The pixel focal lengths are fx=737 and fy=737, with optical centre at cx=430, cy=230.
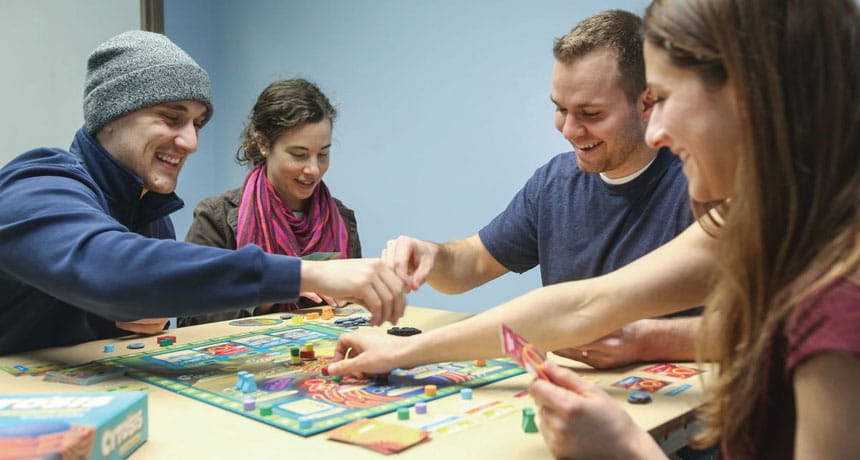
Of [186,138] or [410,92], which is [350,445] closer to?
[186,138]

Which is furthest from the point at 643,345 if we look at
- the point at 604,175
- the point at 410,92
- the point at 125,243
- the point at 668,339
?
the point at 410,92

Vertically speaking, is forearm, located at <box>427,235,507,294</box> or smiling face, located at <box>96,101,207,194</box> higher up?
smiling face, located at <box>96,101,207,194</box>

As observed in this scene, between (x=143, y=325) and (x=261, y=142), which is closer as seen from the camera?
(x=143, y=325)

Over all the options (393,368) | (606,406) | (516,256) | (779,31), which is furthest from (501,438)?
(516,256)

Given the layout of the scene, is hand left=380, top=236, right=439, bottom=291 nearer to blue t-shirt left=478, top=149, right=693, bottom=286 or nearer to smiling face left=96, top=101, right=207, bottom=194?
blue t-shirt left=478, top=149, right=693, bottom=286

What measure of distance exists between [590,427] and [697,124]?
0.39 metres

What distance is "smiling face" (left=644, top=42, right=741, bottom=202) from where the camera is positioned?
86 cm

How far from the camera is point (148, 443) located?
3.33 ft

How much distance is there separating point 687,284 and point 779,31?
57cm

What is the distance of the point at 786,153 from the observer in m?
0.76

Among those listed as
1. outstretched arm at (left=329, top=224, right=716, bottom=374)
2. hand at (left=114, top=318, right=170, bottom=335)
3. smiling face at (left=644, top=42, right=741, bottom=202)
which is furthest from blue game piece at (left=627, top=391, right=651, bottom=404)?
hand at (left=114, top=318, right=170, bottom=335)

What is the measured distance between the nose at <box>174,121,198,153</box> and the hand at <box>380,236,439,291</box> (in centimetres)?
54

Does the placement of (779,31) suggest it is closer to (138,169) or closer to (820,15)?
(820,15)

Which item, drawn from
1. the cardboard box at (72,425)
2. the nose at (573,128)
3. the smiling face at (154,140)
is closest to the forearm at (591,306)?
the cardboard box at (72,425)
